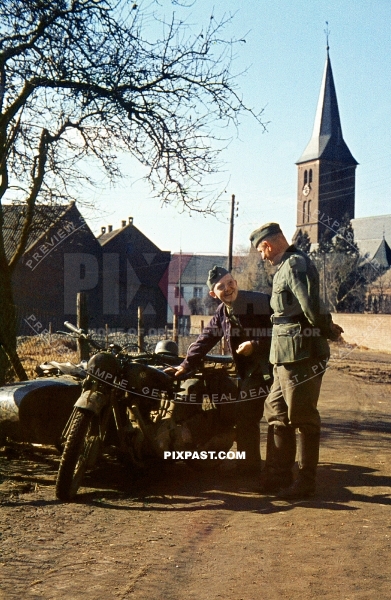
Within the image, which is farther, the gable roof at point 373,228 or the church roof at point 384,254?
the gable roof at point 373,228

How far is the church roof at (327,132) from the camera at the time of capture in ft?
258

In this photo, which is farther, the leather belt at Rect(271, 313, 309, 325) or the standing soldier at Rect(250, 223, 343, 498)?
the leather belt at Rect(271, 313, 309, 325)

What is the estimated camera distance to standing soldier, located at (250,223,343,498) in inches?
224

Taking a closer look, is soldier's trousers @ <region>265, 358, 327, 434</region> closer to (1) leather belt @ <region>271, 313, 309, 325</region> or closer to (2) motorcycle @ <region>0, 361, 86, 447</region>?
(1) leather belt @ <region>271, 313, 309, 325</region>

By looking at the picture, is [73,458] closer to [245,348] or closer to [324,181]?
[245,348]

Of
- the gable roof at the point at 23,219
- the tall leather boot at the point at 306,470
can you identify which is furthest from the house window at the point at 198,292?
the tall leather boot at the point at 306,470

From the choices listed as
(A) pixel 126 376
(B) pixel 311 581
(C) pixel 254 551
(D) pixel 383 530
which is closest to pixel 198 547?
(C) pixel 254 551

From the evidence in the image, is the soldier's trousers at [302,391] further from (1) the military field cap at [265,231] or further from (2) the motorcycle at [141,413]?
(1) the military field cap at [265,231]

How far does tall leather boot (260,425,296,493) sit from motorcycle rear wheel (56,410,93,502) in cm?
151

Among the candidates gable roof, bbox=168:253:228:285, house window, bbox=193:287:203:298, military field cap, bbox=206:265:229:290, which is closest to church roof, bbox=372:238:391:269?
gable roof, bbox=168:253:228:285

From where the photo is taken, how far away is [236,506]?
5461mm

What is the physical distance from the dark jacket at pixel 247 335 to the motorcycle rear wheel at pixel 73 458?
128 centimetres

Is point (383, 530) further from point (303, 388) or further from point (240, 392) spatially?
point (240, 392)

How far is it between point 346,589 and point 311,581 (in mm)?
193
